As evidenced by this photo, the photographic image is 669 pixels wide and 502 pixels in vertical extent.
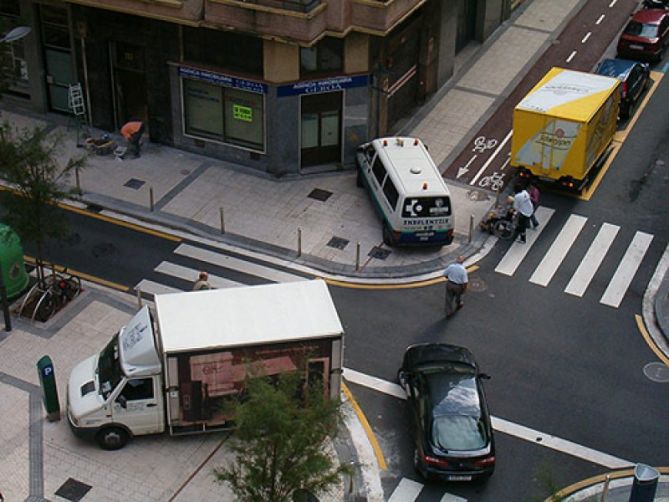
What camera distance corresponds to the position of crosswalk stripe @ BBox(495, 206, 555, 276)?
32.1 m

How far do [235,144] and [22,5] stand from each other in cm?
904

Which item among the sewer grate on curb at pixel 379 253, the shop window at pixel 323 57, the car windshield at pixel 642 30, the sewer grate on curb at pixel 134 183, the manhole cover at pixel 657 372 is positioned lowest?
the manhole cover at pixel 657 372

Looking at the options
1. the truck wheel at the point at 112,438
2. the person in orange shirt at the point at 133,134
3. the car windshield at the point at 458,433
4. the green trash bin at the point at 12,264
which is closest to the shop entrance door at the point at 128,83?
the person in orange shirt at the point at 133,134

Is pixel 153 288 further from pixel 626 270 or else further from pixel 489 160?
pixel 626 270

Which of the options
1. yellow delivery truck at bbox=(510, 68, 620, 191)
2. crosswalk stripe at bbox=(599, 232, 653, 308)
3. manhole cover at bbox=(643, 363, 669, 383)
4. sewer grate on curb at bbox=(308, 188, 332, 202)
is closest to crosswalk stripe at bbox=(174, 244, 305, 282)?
sewer grate on curb at bbox=(308, 188, 332, 202)

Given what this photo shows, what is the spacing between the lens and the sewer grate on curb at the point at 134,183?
3547 cm

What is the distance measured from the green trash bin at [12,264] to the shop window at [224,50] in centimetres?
960

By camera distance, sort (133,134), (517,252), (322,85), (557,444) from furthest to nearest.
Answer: (133,134) → (322,85) → (517,252) → (557,444)

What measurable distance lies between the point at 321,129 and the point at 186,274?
786cm

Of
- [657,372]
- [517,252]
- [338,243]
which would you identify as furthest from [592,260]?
[338,243]

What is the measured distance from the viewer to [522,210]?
108 ft

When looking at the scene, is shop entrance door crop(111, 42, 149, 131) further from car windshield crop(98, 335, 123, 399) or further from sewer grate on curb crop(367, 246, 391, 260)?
car windshield crop(98, 335, 123, 399)

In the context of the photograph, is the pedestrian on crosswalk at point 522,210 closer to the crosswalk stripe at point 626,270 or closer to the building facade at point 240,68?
the crosswalk stripe at point 626,270

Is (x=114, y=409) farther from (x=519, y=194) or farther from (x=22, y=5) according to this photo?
(x=22, y=5)
